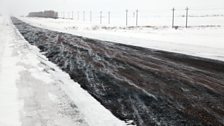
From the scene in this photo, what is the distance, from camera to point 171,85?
8586 millimetres

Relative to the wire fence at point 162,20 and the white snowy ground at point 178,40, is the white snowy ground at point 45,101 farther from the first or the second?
the wire fence at point 162,20

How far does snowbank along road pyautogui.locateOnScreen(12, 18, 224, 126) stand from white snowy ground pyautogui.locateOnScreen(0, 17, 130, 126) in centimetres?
31

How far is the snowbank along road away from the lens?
626cm

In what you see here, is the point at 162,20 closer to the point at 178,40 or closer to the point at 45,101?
the point at 178,40

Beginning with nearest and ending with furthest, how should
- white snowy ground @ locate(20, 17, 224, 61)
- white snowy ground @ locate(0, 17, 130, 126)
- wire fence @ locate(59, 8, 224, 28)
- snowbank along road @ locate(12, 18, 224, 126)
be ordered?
1. white snowy ground @ locate(0, 17, 130, 126)
2. snowbank along road @ locate(12, 18, 224, 126)
3. white snowy ground @ locate(20, 17, 224, 61)
4. wire fence @ locate(59, 8, 224, 28)

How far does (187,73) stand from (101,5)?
6451 inches

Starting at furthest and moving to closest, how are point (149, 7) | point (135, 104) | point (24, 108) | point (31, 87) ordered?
point (149, 7), point (31, 87), point (135, 104), point (24, 108)

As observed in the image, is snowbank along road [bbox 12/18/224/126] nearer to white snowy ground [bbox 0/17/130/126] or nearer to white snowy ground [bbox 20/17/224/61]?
white snowy ground [bbox 0/17/130/126]

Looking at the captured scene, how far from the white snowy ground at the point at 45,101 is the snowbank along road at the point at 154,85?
312 mm

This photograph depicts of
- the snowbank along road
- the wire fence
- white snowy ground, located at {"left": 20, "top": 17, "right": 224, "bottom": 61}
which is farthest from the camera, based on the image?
the wire fence

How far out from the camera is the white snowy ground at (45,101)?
227 inches

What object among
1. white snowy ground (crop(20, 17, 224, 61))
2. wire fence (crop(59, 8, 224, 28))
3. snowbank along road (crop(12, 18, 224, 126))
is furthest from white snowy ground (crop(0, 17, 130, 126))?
wire fence (crop(59, 8, 224, 28))

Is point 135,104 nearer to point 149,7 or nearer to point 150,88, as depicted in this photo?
point 150,88

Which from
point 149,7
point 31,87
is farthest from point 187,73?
point 149,7
